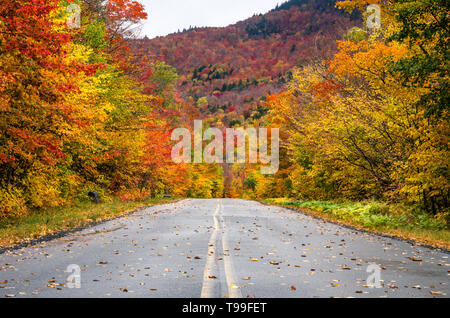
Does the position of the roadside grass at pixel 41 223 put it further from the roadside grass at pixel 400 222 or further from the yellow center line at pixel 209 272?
the roadside grass at pixel 400 222

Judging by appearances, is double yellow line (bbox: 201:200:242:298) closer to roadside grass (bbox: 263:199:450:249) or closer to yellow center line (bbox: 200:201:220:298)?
yellow center line (bbox: 200:201:220:298)

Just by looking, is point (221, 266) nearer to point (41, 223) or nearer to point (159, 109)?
point (41, 223)

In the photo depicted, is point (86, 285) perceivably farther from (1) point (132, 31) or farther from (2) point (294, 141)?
(1) point (132, 31)

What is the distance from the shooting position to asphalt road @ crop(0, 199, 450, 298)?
6688mm

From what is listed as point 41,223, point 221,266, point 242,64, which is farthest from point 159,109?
point 242,64

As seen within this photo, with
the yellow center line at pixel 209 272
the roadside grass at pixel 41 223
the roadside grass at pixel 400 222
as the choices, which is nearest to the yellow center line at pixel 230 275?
the yellow center line at pixel 209 272

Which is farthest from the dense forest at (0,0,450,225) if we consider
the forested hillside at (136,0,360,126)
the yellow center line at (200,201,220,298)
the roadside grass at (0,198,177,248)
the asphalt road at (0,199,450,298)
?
the forested hillside at (136,0,360,126)

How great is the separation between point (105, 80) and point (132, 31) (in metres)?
11.2

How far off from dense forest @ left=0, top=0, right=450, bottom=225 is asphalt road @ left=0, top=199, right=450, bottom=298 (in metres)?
4.30

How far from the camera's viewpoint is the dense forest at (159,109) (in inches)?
548

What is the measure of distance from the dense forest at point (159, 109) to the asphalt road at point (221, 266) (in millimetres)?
4299

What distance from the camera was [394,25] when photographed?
1828 centimetres

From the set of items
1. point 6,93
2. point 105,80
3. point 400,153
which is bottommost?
point 400,153
